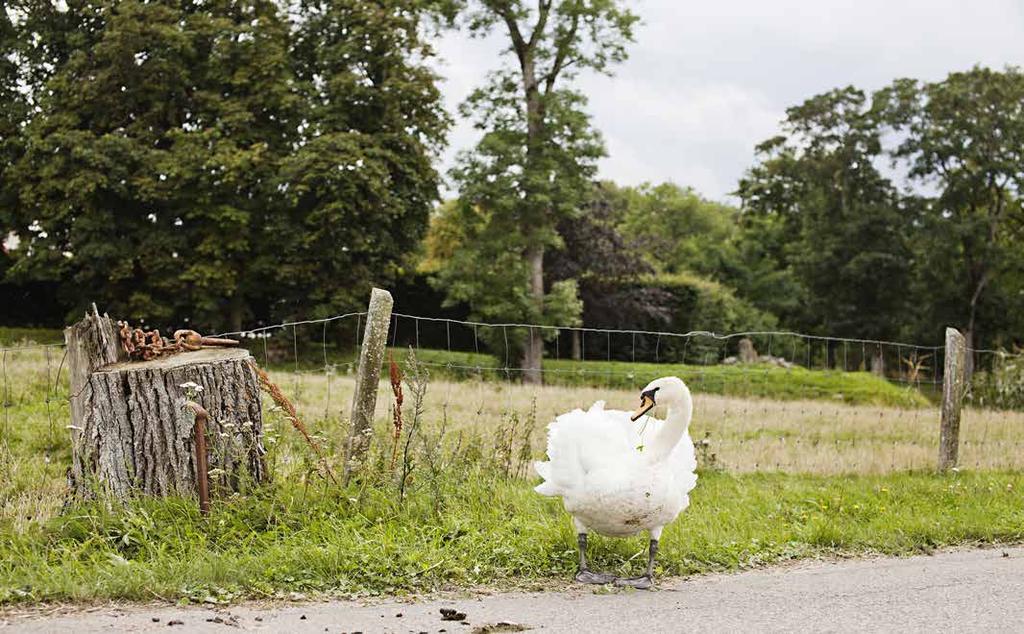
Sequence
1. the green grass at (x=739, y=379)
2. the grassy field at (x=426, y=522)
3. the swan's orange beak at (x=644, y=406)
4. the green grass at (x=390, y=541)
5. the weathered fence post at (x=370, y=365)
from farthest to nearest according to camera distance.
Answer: the green grass at (x=739, y=379)
the weathered fence post at (x=370, y=365)
the swan's orange beak at (x=644, y=406)
the grassy field at (x=426, y=522)
the green grass at (x=390, y=541)

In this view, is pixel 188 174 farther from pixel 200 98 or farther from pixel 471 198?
pixel 471 198

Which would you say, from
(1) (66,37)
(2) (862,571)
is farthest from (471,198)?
(2) (862,571)

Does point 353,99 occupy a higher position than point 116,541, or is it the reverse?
point 353,99

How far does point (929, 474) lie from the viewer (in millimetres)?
11305

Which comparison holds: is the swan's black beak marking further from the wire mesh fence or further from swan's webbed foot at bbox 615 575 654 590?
the wire mesh fence

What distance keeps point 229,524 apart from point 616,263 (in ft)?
109

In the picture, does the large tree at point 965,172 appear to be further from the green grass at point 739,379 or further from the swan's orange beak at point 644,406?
the swan's orange beak at point 644,406

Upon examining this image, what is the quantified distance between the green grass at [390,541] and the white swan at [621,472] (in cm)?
53

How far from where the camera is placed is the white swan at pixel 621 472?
625 centimetres

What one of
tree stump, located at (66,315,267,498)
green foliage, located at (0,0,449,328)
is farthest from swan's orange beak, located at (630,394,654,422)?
green foliage, located at (0,0,449,328)

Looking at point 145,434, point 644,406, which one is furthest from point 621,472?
point 145,434

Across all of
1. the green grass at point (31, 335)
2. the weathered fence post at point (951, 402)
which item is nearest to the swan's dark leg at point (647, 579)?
the weathered fence post at point (951, 402)

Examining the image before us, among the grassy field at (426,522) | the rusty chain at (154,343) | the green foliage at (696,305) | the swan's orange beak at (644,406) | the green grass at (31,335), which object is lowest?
the grassy field at (426,522)

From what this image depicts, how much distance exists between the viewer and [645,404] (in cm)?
662
